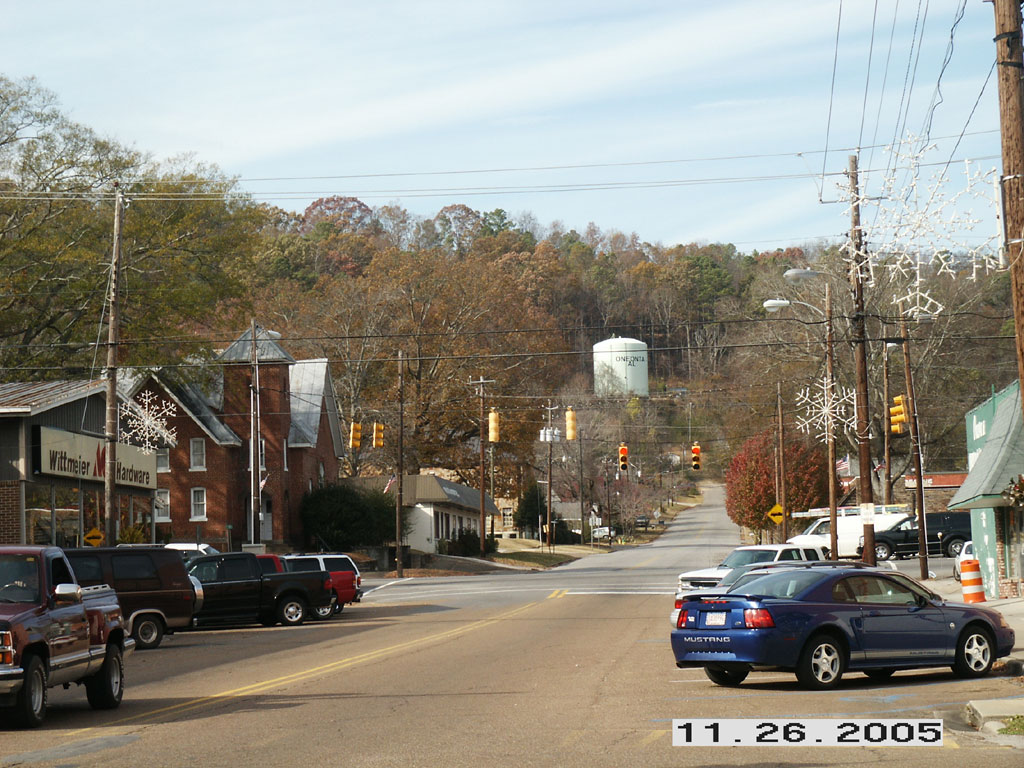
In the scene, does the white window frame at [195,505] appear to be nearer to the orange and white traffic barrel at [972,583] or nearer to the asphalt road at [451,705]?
the asphalt road at [451,705]

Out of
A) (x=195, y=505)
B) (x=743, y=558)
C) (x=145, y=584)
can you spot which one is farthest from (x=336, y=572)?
(x=195, y=505)

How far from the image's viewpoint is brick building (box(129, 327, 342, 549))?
58125mm

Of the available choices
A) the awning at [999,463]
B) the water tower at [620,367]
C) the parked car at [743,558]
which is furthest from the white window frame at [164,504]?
the water tower at [620,367]

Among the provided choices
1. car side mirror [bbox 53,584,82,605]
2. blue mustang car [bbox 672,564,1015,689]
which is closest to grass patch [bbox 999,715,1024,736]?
blue mustang car [bbox 672,564,1015,689]

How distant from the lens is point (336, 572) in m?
32.8

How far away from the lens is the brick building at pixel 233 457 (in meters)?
58.1

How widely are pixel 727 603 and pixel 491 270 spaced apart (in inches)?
2855

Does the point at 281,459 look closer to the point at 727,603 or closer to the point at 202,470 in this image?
the point at 202,470

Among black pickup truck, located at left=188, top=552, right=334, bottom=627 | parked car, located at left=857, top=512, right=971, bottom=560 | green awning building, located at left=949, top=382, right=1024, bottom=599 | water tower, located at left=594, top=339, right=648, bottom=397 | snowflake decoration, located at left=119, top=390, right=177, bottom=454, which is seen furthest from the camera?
water tower, located at left=594, top=339, right=648, bottom=397

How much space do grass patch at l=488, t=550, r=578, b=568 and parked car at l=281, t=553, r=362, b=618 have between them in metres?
34.2

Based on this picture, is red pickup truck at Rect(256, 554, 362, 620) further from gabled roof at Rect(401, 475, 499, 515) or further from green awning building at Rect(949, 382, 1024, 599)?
gabled roof at Rect(401, 475, 499, 515)

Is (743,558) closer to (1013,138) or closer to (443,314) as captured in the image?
(1013,138)

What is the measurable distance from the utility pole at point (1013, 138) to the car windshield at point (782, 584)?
3422 mm

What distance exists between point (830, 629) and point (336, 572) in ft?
68.1
